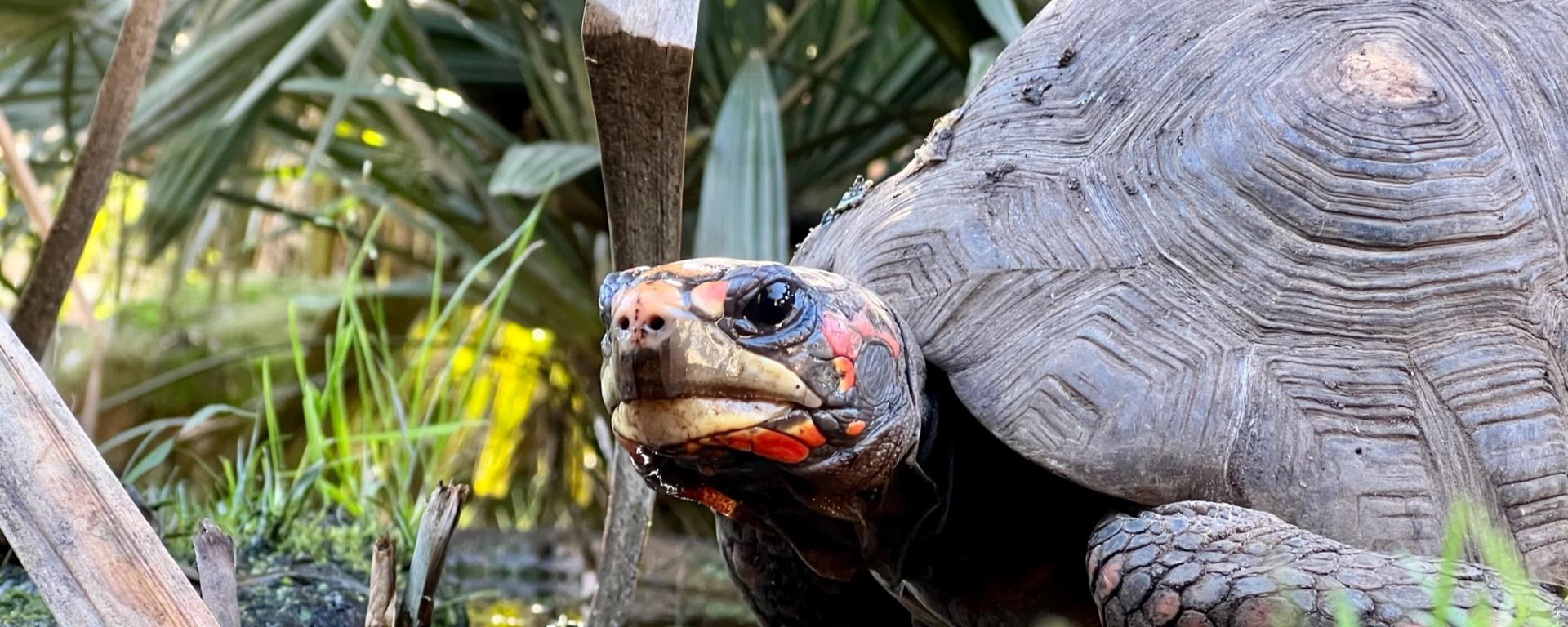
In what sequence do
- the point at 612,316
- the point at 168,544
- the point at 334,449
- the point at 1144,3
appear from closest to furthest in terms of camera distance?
the point at 612,316 → the point at 1144,3 → the point at 168,544 → the point at 334,449

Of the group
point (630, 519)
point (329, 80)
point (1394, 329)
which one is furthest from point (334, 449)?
point (1394, 329)

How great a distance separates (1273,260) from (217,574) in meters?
1.18

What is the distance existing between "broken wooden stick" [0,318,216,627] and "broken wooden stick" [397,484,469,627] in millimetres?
517

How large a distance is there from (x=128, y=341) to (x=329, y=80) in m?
1.97

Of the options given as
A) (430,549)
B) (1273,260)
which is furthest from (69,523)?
(1273,260)

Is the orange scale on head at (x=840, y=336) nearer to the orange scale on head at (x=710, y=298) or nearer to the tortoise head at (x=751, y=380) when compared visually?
the tortoise head at (x=751, y=380)

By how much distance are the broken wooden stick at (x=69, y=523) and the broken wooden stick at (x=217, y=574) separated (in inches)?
11.7

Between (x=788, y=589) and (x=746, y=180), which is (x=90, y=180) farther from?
(x=746, y=180)

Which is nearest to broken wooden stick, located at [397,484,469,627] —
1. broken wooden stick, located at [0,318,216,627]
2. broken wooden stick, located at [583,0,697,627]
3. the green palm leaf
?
broken wooden stick, located at [583,0,697,627]

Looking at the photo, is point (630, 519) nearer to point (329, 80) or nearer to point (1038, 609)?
point (1038, 609)

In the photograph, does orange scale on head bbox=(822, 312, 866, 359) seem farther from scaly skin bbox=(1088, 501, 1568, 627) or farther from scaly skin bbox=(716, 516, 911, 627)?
scaly skin bbox=(716, 516, 911, 627)

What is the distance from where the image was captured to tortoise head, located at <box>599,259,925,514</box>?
3.96 feet

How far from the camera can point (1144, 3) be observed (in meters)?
1.76

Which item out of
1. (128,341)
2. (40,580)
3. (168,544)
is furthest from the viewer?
(128,341)
